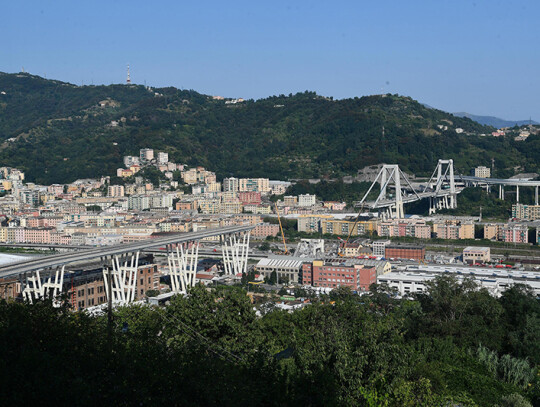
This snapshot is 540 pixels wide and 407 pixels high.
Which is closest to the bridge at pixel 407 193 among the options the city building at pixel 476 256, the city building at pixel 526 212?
the city building at pixel 526 212

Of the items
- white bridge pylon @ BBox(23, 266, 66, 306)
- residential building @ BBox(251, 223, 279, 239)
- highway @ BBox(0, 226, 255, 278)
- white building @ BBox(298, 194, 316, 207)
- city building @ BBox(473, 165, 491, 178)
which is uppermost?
city building @ BBox(473, 165, 491, 178)

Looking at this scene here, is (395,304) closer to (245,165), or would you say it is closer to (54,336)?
(54,336)

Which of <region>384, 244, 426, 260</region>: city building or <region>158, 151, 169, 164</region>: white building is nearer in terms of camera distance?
<region>384, 244, 426, 260</region>: city building

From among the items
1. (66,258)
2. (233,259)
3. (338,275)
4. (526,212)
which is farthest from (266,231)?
(66,258)

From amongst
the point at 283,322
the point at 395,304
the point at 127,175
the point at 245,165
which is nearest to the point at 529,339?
the point at 283,322

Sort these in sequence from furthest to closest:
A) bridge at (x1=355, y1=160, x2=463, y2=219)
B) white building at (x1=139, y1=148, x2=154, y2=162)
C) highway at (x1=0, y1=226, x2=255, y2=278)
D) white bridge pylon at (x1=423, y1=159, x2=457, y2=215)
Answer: white building at (x1=139, y1=148, x2=154, y2=162) < white bridge pylon at (x1=423, y1=159, x2=457, y2=215) < bridge at (x1=355, y1=160, x2=463, y2=219) < highway at (x1=0, y1=226, x2=255, y2=278)

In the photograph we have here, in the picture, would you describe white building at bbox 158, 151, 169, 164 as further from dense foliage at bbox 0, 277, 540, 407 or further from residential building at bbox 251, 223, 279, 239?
dense foliage at bbox 0, 277, 540, 407

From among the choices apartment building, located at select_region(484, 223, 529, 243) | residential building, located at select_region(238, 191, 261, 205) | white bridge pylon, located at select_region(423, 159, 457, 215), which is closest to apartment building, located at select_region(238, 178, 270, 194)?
residential building, located at select_region(238, 191, 261, 205)
